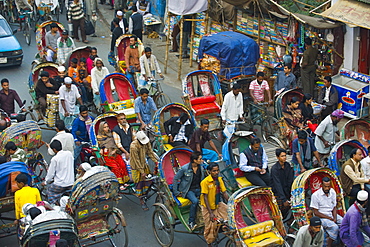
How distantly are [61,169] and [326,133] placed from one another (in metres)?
5.19

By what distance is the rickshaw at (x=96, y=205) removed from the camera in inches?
354

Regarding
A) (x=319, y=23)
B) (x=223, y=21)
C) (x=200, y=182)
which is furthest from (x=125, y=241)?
(x=223, y=21)

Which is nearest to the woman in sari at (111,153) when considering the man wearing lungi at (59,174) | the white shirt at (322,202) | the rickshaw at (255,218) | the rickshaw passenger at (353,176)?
the man wearing lungi at (59,174)

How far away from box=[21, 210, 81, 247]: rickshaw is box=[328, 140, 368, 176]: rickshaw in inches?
193

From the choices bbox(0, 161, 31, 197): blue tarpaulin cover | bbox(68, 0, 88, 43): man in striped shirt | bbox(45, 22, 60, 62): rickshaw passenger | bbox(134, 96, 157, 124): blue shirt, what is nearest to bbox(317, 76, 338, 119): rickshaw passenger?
bbox(134, 96, 157, 124): blue shirt

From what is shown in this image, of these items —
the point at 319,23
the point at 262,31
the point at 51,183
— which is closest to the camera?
the point at 51,183

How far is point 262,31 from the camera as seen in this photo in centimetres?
1734

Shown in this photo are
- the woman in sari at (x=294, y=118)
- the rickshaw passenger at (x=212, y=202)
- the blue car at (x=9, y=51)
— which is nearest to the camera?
the rickshaw passenger at (x=212, y=202)

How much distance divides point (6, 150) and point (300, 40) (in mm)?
A: 8622

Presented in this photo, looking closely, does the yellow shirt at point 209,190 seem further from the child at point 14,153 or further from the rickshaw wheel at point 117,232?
the child at point 14,153

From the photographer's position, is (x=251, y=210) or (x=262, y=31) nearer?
(x=251, y=210)

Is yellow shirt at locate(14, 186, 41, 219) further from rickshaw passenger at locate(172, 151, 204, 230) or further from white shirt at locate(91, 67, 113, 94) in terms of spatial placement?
white shirt at locate(91, 67, 113, 94)

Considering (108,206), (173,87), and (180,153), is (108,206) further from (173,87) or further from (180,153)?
(173,87)

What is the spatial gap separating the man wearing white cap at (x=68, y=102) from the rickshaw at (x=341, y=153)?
6.01 metres
